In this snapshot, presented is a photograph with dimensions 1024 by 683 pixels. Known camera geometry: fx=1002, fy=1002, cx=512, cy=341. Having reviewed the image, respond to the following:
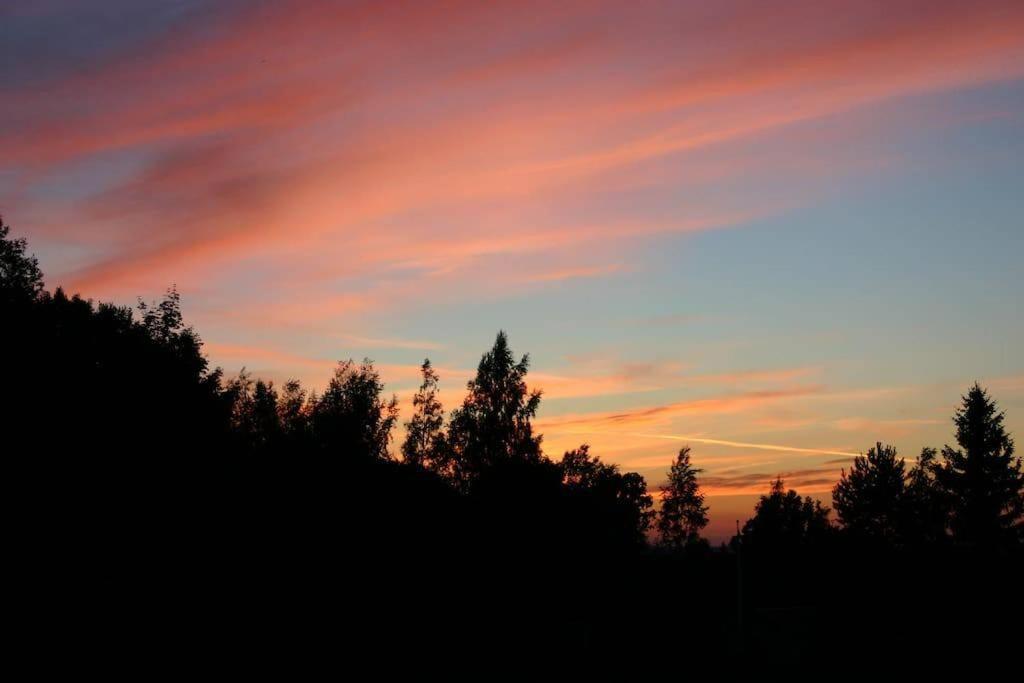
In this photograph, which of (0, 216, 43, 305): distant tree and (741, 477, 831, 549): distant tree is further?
(741, 477, 831, 549): distant tree

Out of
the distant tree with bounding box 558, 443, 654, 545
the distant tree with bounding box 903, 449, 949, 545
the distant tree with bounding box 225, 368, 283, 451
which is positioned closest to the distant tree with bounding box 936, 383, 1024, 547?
the distant tree with bounding box 903, 449, 949, 545

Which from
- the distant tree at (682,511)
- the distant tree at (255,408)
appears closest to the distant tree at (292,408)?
the distant tree at (255,408)

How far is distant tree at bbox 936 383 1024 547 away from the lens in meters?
74.7

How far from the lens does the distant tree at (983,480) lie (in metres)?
74.7

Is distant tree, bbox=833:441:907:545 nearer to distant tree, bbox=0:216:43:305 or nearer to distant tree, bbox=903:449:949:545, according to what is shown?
distant tree, bbox=903:449:949:545

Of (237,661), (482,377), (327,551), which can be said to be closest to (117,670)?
(237,661)

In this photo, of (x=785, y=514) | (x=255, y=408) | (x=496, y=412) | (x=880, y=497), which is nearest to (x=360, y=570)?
(x=496, y=412)

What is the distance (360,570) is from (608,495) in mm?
37517

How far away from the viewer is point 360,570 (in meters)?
35.0

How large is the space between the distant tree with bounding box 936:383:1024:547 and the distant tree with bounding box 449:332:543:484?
3390 cm

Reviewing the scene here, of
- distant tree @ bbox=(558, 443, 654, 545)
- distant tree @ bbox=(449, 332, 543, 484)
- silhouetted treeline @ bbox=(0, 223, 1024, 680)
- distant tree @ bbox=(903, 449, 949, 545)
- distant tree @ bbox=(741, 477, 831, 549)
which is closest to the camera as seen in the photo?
silhouetted treeline @ bbox=(0, 223, 1024, 680)

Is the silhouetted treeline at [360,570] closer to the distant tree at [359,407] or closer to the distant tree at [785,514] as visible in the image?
the distant tree at [359,407]

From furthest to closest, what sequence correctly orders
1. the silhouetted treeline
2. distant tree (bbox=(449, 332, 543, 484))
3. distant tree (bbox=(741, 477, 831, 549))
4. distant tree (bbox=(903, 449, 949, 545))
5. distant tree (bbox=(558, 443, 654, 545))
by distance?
distant tree (bbox=(741, 477, 831, 549)) < distant tree (bbox=(903, 449, 949, 545)) < distant tree (bbox=(449, 332, 543, 484)) < distant tree (bbox=(558, 443, 654, 545)) < the silhouetted treeline

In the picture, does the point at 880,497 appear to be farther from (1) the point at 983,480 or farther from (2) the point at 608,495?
(2) the point at 608,495
